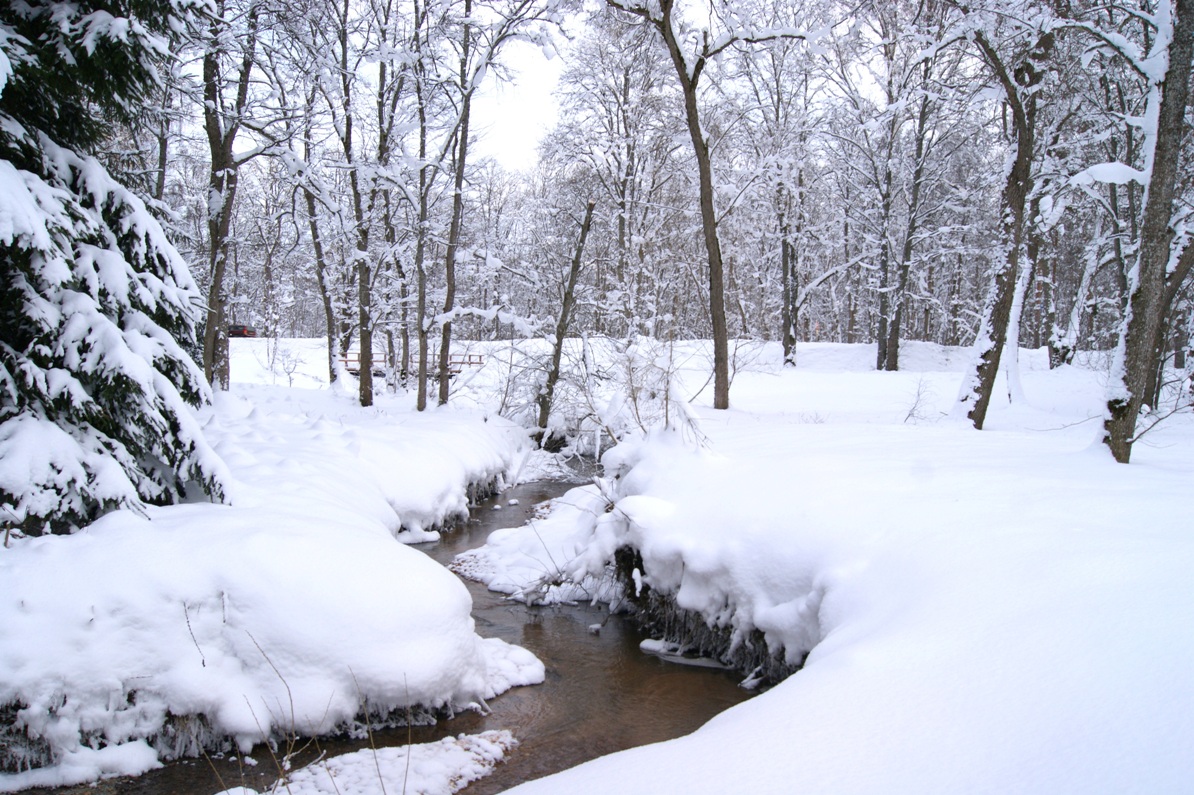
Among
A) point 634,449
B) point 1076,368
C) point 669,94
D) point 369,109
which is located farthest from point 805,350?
point 634,449

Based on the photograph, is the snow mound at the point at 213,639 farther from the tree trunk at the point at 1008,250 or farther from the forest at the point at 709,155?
the tree trunk at the point at 1008,250

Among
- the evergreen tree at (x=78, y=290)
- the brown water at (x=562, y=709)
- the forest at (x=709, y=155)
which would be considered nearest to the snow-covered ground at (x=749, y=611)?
the brown water at (x=562, y=709)

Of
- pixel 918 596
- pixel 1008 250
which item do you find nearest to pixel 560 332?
pixel 1008 250

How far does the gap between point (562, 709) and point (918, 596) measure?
2.55 metres

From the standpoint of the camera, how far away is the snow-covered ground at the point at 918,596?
6.83 feet

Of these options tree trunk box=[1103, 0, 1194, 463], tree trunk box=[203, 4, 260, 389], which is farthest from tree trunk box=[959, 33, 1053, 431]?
tree trunk box=[203, 4, 260, 389]

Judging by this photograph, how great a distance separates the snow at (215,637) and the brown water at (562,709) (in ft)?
0.47

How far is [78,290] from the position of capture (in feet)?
14.7

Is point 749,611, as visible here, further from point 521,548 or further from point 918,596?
point 521,548

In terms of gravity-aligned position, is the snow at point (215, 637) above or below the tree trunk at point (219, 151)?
below

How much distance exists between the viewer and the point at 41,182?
14.0 feet

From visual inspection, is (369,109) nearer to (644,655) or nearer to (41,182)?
(41,182)

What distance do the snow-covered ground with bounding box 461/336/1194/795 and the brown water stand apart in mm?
530

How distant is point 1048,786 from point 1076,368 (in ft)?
68.7
